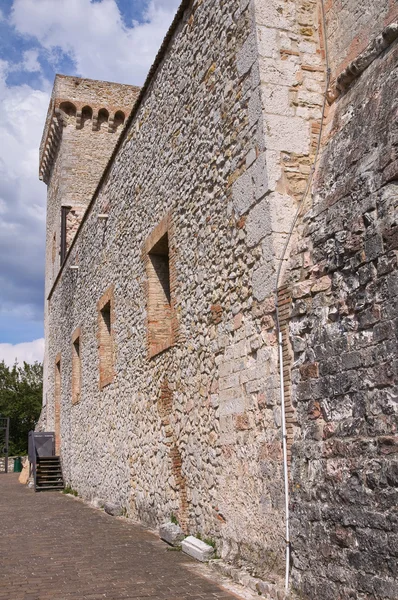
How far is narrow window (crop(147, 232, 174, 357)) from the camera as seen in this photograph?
7609 millimetres

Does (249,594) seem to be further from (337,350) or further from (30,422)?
(30,422)

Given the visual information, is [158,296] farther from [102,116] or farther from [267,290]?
[102,116]

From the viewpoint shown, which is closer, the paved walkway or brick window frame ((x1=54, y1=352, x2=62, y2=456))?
the paved walkway

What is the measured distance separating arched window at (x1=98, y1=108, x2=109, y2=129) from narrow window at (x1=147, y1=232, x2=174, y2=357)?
42.6ft

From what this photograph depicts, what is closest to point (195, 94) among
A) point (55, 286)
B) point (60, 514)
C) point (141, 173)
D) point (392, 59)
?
point (141, 173)

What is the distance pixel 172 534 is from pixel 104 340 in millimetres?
4933

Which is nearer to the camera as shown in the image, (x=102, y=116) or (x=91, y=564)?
(x=91, y=564)

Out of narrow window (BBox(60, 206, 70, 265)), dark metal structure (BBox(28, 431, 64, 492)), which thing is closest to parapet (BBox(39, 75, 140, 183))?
narrow window (BBox(60, 206, 70, 265))

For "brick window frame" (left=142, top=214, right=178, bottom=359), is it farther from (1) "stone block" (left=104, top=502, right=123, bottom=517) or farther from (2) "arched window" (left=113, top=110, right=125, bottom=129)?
(2) "arched window" (left=113, top=110, right=125, bottom=129)

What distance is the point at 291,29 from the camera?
5.23 m

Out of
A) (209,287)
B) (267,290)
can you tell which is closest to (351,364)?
(267,290)

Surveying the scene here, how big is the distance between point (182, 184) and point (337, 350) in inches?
Result: 134

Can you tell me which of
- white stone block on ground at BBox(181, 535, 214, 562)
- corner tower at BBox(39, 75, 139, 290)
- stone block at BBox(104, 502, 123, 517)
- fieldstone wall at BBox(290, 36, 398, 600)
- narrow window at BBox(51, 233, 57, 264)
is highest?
corner tower at BBox(39, 75, 139, 290)

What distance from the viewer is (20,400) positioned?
3634 cm
